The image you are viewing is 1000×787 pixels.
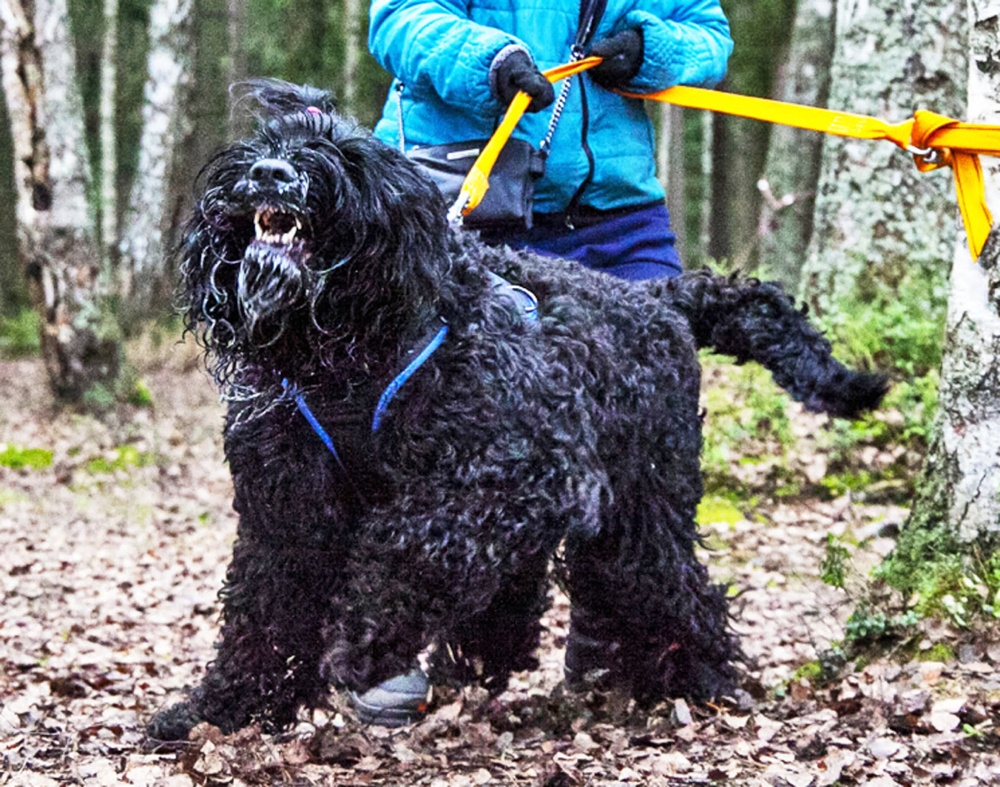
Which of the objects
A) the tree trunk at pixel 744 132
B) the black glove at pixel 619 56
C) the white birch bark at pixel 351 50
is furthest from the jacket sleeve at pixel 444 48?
the tree trunk at pixel 744 132

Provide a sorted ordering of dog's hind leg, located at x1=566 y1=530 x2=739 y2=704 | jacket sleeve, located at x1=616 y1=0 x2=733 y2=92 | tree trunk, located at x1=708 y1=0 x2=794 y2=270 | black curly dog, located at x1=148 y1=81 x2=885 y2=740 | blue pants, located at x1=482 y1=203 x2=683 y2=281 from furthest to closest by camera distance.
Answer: tree trunk, located at x1=708 y1=0 x2=794 y2=270, blue pants, located at x1=482 y1=203 x2=683 y2=281, jacket sleeve, located at x1=616 y1=0 x2=733 y2=92, dog's hind leg, located at x1=566 y1=530 x2=739 y2=704, black curly dog, located at x1=148 y1=81 x2=885 y2=740

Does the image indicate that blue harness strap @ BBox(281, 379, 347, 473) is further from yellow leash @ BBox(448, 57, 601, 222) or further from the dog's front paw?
the dog's front paw

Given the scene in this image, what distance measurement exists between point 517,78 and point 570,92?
1.68 feet

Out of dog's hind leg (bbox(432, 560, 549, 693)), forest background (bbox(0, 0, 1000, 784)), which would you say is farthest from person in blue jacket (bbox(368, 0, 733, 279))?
dog's hind leg (bbox(432, 560, 549, 693))

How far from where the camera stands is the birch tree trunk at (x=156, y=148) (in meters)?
14.9

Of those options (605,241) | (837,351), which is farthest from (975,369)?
(837,351)

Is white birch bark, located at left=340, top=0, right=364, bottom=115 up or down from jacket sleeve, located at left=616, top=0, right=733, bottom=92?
up

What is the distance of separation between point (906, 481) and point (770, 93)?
15.1 meters

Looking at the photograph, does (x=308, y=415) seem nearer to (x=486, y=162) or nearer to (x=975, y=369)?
(x=486, y=162)

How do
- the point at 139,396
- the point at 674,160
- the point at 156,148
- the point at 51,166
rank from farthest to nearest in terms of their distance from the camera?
the point at 674,160 → the point at 156,148 → the point at 139,396 → the point at 51,166

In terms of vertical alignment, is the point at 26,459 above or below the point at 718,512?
below

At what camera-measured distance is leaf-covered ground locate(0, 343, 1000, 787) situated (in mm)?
3584

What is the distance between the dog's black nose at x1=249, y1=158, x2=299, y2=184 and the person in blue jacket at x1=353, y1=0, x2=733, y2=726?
1133 mm

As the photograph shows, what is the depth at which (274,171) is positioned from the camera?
116 inches
